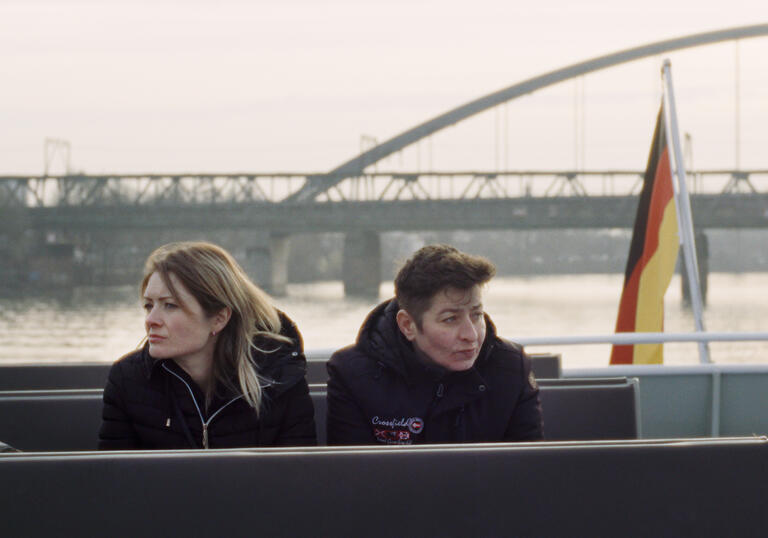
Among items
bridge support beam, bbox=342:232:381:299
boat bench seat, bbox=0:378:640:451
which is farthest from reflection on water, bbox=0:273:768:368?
boat bench seat, bbox=0:378:640:451

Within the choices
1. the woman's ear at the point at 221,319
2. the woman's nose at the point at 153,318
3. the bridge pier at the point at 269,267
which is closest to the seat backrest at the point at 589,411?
the woman's ear at the point at 221,319

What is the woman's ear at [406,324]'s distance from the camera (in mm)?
2887

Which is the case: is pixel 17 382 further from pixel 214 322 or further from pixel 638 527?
pixel 638 527

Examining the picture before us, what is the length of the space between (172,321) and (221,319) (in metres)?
0.16

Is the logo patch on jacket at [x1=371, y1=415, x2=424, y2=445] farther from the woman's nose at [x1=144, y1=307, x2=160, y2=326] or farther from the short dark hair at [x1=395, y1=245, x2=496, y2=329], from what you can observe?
the woman's nose at [x1=144, y1=307, x2=160, y2=326]

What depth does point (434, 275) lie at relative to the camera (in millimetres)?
2830

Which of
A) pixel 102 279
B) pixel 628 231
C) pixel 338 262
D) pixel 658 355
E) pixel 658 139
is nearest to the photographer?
pixel 658 355

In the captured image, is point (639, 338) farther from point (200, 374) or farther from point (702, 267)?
point (702, 267)

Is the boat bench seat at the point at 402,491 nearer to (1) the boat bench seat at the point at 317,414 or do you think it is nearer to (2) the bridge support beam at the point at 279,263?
(1) the boat bench seat at the point at 317,414

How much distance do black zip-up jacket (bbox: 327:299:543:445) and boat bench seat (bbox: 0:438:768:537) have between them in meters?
0.82

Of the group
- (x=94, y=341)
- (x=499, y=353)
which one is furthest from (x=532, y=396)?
(x=94, y=341)

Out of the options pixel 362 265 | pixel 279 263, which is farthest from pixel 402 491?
pixel 362 265

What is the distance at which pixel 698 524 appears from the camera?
199 cm

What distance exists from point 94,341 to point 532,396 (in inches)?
1034
